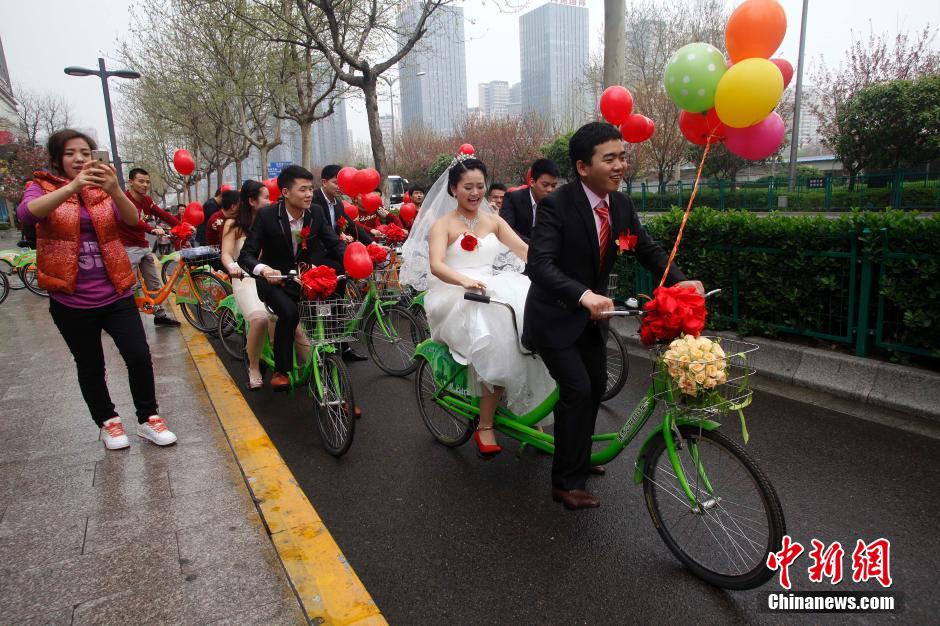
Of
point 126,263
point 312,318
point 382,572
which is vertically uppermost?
point 126,263

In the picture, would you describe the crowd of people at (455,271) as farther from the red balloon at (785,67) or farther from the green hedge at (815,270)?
the red balloon at (785,67)

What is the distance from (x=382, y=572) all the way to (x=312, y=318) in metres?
1.92

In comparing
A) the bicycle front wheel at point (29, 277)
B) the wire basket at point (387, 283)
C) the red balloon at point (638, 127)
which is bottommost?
the bicycle front wheel at point (29, 277)

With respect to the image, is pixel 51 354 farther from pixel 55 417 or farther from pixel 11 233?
pixel 11 233

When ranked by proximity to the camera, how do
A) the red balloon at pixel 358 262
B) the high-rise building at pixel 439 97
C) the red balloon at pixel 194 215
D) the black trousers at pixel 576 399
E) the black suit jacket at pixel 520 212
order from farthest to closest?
1. the high-rise building at pixel 439 97
2. the red balloon at pixel 194 215
3. the black suit jacket at pixel 520 212
4. the red balloon at pixel 358 262
5. the black trousers at pixel 576 399

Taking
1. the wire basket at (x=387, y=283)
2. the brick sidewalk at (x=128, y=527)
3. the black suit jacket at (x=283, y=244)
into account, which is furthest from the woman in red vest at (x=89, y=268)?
the wire basket at (x=387, y=283)

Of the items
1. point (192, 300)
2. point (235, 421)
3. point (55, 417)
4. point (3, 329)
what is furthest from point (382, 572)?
point (3, 329)

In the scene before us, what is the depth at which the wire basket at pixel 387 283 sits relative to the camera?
6.36 metres

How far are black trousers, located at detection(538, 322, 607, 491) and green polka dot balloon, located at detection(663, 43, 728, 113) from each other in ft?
6.50

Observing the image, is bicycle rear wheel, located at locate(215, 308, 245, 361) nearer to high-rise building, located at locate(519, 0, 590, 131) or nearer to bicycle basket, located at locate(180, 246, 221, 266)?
bicycle basket, located at locate(180, 246, 221, 266)

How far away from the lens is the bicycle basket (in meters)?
7.91

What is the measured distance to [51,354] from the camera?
6863 mm

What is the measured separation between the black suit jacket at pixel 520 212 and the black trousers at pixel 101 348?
3.22 m

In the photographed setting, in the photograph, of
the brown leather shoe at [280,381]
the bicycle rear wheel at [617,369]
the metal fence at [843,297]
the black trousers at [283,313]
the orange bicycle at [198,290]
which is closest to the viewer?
the metal fence at [843,297]
